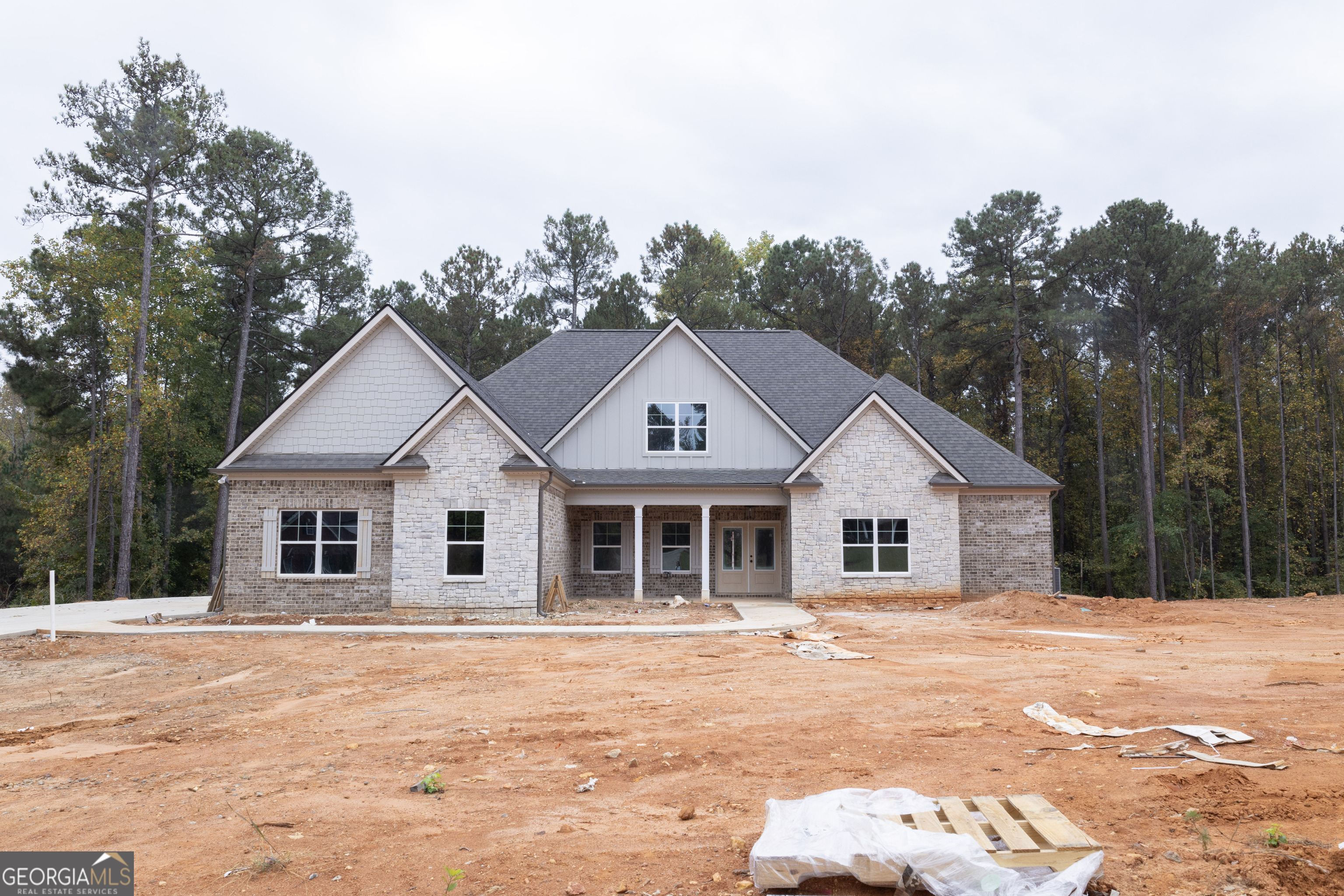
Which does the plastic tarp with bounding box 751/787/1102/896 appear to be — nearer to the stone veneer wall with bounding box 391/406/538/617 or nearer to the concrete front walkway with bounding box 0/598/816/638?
the concrete front walkway with bounding box 0/598/816/638

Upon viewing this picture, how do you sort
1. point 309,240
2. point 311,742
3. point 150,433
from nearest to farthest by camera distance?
point 311,742 → point 150,433 → point 309,240

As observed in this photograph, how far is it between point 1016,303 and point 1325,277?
40.7ft

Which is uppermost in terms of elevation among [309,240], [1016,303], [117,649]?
[309,240]

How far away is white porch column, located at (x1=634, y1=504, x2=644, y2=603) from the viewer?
A: 20.8 m

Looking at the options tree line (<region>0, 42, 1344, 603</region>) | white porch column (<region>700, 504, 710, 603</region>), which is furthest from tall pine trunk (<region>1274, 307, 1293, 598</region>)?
white porch column (<region>700, 504, 710, 603</region>)

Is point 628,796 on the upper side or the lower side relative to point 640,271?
lower

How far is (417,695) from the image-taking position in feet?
31.0

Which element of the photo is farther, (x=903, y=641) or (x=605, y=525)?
(x=605, y=525)

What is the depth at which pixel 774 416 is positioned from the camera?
857 inches

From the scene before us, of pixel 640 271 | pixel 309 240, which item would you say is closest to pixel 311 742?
pixel 309 240

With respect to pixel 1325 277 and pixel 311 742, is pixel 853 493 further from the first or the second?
pixel 1325 277

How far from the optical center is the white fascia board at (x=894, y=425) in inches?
806

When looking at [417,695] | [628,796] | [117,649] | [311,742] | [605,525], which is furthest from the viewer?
[605,525]

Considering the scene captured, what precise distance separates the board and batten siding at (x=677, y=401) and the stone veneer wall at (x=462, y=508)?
3.76 m
